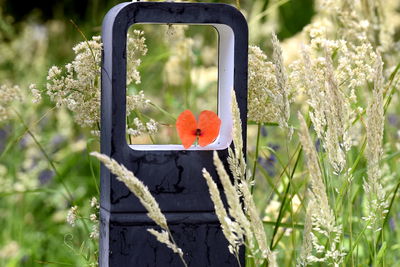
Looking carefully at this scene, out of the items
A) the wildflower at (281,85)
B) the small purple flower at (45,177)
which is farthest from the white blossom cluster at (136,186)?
the small purple flower at (45,177)

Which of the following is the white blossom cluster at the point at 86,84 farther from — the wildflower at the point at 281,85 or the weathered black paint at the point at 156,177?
the wildflower at the point at 281,85

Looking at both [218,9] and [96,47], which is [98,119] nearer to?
[96,47]

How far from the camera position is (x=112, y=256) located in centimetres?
137

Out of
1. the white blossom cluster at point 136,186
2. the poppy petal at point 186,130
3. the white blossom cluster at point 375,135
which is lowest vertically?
the white blossom cluster at point 136,186

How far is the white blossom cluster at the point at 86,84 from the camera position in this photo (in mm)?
1453

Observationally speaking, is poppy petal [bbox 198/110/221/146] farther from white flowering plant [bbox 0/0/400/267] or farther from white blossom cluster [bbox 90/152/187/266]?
white blossom cluster [bbox 90/152/187/266]

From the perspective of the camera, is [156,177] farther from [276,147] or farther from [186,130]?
[276,147]

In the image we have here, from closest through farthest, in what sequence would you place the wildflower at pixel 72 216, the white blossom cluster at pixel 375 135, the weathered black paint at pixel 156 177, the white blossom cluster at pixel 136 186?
the white blossom cluster at pixel 136 186, the white blossom cluster at pixel 375 135, the weathered black paint at pixel 156 177, the wildflower at pixel 72 216

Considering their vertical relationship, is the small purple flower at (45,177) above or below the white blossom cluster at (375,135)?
above

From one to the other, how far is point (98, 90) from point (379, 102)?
0.56 metres

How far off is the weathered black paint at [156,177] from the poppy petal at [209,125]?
34 mm

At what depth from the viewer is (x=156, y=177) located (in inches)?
54.3

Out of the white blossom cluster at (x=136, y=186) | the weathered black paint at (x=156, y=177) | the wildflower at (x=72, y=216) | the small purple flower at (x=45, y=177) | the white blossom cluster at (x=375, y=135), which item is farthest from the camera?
the small purple flower at (x=45, y=177)

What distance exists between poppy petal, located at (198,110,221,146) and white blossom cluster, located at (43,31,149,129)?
121 millimetres
